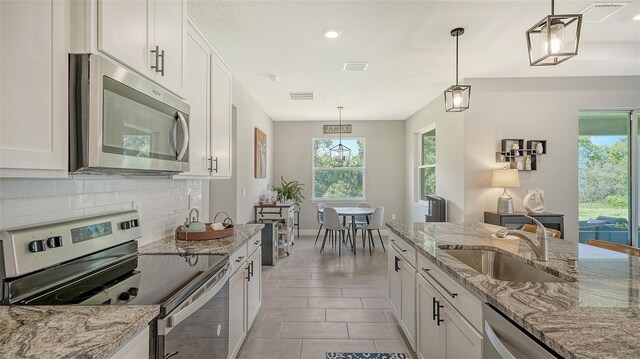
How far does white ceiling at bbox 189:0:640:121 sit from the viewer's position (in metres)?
2.51

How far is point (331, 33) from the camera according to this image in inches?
114

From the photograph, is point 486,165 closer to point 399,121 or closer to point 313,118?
point 399,121

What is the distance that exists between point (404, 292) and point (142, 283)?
5.83 ft

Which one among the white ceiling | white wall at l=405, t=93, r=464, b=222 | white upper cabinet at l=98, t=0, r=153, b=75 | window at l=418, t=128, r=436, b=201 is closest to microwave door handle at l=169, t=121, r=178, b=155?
white upper cabinet at l=98, t=0, r=153, b=75

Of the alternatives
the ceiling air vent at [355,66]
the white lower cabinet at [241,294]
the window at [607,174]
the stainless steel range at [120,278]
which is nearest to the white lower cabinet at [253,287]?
the white lower cabinet at [241,294]

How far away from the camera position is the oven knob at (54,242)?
1.25 m

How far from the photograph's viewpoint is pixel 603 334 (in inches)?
33.7

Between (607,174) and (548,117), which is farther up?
(548,117)

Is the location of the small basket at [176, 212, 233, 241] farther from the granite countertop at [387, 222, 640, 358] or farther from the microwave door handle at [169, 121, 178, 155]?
the granite countertop at [387, 222, 640, 358]

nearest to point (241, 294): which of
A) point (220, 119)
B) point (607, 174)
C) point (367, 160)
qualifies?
point (220, 119)

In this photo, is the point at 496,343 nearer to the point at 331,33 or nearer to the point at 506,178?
the point at 331,33

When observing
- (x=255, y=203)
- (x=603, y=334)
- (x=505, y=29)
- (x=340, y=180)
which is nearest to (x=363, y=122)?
(x=340, y=180)

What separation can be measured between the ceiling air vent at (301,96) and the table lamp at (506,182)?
2.87m

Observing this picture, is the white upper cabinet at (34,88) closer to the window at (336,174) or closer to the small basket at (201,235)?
the small basket at (201,235)
